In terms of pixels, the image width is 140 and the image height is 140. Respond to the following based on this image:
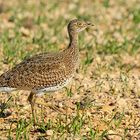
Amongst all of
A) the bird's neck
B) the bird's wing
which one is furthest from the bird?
the bird's neck

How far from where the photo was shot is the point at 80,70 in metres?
10.1

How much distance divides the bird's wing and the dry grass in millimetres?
468

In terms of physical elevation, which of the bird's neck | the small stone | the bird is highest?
the bird's neck

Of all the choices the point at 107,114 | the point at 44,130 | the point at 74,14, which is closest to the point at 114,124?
the point at 107,114

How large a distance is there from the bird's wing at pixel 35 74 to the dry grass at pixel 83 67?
47 centimetres

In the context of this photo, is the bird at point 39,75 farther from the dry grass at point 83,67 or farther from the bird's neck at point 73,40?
the bird's neck at point 73,40

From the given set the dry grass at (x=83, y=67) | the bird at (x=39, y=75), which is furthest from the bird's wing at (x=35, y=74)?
the dry grass at (x=83, y=67)

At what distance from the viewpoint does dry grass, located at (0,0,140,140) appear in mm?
7719

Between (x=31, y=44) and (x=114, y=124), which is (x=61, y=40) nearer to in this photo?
(x=31, y=44)

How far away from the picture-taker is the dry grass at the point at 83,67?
7.72 meters

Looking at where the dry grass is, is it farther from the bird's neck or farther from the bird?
the bird's neck

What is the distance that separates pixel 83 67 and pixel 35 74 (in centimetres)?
241

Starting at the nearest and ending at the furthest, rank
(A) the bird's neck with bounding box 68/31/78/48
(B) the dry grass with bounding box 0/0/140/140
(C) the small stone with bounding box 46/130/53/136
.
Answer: (C) the small stone with bounding box 46/130/53/136
(B) the dry grass with bounding box 0/0/140/140
(A) the bird's neck with bounding box 68/31/78/48

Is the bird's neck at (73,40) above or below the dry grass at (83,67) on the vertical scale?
above
